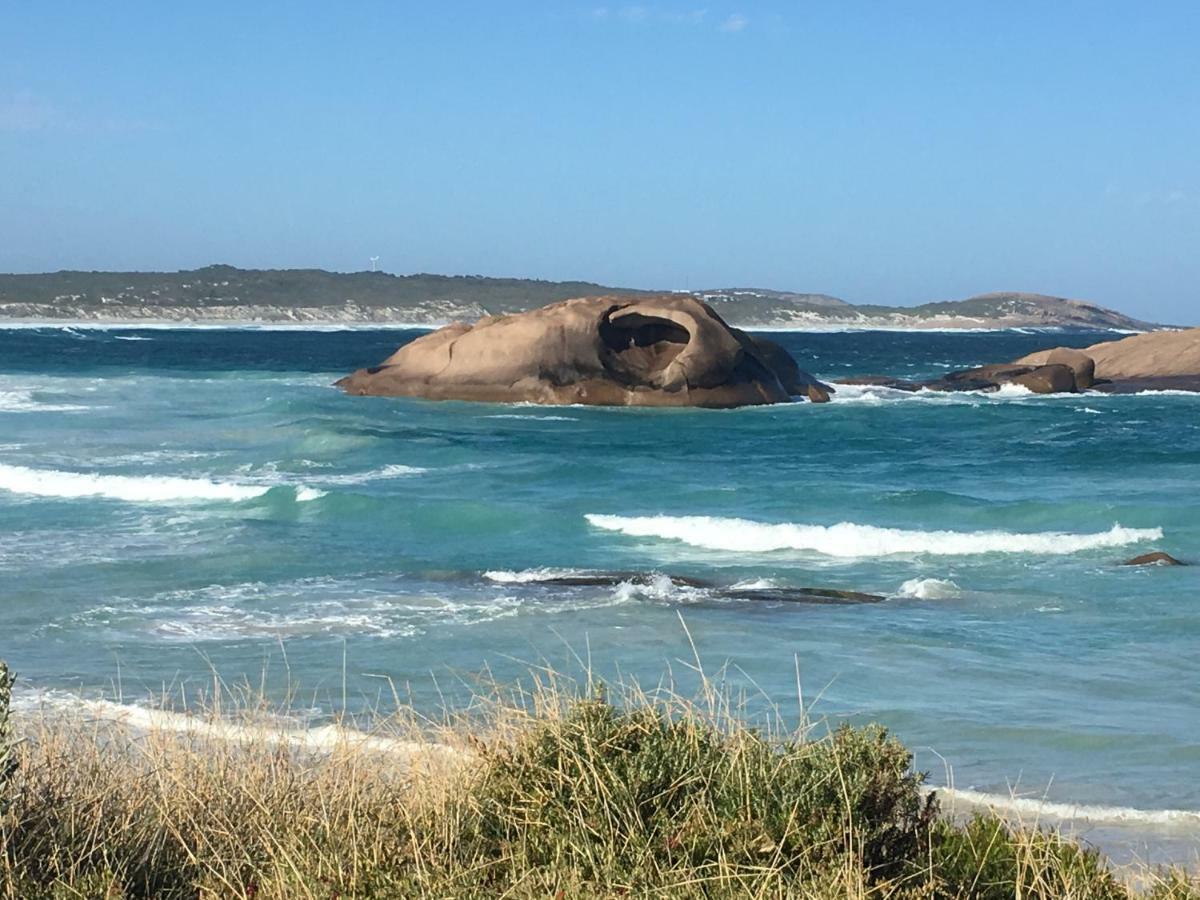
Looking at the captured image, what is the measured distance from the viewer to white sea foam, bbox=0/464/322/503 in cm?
2206

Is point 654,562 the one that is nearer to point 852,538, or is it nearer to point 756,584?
point 756,584

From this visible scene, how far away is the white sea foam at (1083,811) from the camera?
7922 millimetres

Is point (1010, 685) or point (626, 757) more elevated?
point (626, 757)

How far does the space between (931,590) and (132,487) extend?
13.0m

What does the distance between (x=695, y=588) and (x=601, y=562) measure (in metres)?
2.18

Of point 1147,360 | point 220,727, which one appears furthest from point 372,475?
point 1147,360

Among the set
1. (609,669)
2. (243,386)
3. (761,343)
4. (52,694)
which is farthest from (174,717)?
(243,386)

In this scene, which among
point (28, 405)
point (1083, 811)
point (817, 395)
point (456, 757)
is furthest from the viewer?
point (817, 395)

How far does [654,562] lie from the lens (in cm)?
1716

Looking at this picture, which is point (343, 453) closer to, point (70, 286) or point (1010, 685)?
point (1010, 685)

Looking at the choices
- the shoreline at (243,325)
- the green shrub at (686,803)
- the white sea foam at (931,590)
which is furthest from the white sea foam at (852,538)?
the shoreline at (243,325)

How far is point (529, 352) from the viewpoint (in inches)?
1540

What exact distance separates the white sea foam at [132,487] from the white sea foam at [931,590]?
9.47 meters

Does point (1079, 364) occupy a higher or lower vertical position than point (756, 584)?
higher
